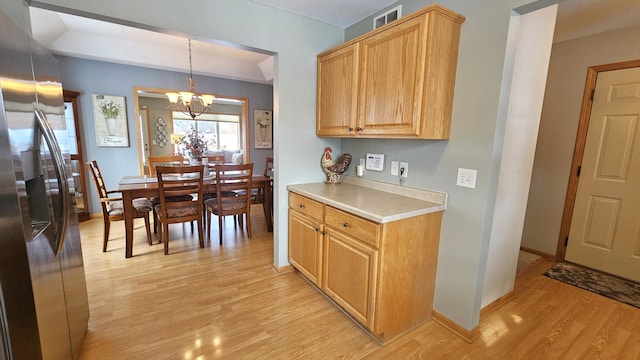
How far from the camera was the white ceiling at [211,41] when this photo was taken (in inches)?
86.4

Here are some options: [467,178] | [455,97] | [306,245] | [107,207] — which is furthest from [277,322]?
[107,207]

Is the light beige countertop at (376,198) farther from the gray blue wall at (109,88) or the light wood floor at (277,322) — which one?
the gray blue wall at (109,88)

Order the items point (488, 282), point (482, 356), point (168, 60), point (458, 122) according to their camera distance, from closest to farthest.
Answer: point (482, 356)
point (458, 122)
point (488, 282)
point (168, 60)

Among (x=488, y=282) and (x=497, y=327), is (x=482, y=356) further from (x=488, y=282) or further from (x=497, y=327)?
(x=488, y=282)

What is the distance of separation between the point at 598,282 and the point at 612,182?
1.01 m

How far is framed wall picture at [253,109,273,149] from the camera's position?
574 centimetres

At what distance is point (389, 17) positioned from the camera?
216cm

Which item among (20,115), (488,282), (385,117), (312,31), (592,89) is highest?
(312,31)

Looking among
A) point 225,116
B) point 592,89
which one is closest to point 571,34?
point 592,89

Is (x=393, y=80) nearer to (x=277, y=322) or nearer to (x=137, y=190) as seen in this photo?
(x=277, y=322)

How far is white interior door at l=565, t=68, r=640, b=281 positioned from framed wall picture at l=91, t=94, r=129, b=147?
6.29 metres

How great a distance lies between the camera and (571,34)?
274 cm

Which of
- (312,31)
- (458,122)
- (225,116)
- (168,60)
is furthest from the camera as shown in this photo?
(225,116)

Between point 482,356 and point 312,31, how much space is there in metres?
2.86
